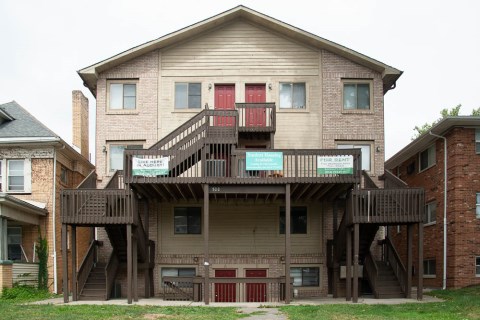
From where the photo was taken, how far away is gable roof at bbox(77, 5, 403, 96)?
2573 cm

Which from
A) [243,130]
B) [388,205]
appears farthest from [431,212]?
[243,130]

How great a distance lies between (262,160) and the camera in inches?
861

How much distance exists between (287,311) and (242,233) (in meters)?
7.60

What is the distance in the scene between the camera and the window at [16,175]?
26.8m

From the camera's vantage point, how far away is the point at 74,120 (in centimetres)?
3244

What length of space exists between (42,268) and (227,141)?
991cm

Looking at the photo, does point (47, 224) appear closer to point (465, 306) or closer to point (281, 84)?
point (281, 84)

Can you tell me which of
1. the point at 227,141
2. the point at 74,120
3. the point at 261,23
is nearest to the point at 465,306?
the point at 227,141

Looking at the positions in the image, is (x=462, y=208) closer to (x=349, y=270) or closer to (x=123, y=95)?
(x=349, y=270)

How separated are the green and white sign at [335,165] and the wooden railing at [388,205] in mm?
965

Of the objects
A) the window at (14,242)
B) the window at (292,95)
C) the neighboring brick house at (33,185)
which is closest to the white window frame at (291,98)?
the window at (292,95)

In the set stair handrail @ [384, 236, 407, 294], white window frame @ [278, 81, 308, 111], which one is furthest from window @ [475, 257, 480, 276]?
white window frame @ [278, 81, 308, 111]

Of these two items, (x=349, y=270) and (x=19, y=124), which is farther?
(x=19, y=124)

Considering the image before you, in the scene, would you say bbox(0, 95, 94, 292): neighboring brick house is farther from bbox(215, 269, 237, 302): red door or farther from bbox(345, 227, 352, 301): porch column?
bbox(345, 227, 352, 301): porch column
